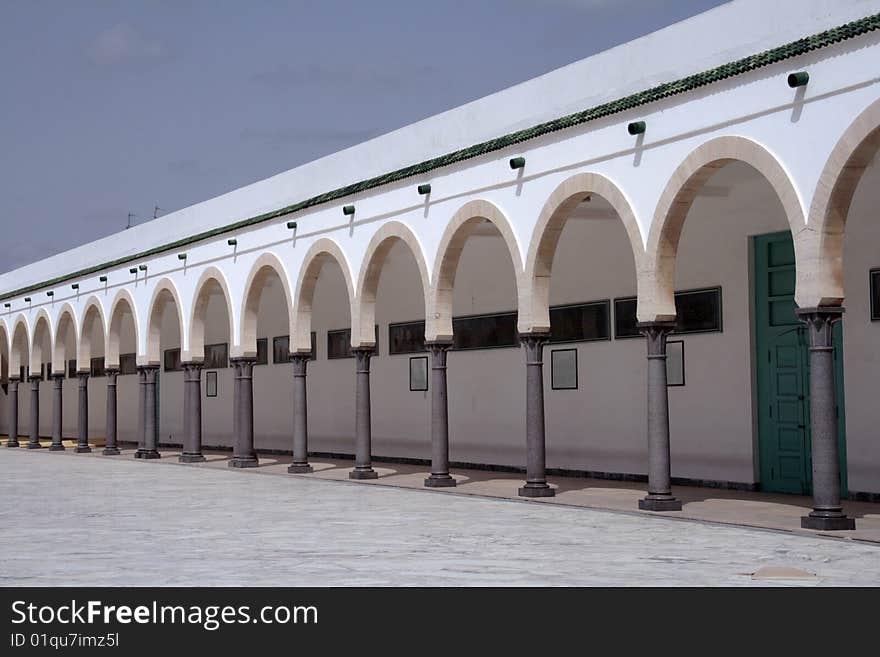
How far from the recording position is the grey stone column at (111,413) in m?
27.3

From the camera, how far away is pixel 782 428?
50.6ft

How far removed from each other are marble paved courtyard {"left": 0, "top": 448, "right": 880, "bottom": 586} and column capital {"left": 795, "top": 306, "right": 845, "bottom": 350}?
1637mm

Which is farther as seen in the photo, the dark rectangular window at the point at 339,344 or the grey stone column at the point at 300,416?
the dark rectangular window at the point at 339,344

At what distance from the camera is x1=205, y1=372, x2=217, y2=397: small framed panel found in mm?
30922

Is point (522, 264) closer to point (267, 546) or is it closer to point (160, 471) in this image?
point (267, 546)

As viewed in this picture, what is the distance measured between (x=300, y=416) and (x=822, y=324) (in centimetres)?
1039

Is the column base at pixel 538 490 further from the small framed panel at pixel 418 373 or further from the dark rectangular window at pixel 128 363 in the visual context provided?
the dark rectangular window at pixel 128 363

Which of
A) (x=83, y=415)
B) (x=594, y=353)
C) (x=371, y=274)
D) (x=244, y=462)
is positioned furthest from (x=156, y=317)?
(x=594, y=353)

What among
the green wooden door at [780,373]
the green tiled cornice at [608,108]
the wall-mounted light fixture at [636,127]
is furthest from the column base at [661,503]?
the green tiled cornice at [608,108]

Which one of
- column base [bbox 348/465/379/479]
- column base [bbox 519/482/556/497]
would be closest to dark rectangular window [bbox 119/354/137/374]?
column base [bbox 348/465/379/479]

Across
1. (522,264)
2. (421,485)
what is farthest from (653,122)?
(421,485)

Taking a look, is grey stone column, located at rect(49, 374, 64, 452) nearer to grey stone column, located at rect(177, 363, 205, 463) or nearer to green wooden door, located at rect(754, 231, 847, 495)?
grey stone column, located at rect(177, 363, 205, 463)

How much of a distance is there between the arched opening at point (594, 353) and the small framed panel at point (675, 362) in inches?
25.0
